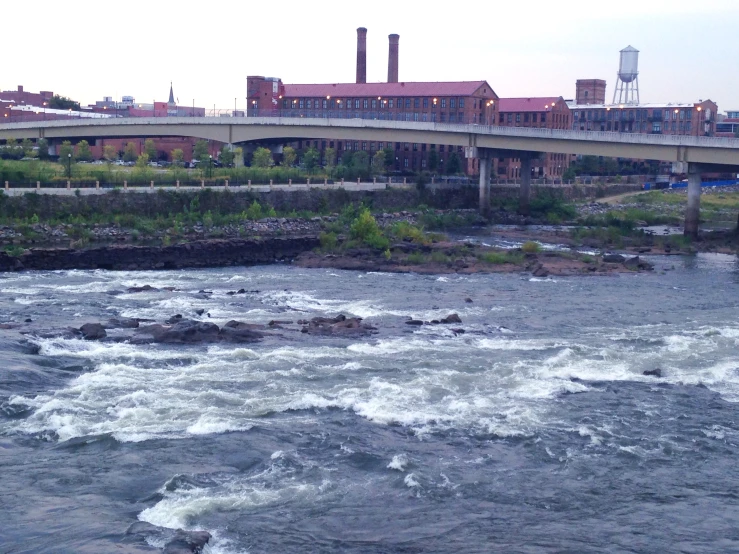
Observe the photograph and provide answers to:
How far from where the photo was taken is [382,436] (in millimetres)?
26375

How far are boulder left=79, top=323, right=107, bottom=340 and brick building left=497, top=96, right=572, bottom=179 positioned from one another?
9011 centimetres

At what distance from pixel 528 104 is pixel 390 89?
18444mm

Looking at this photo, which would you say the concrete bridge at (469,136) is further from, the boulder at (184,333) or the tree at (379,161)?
the boulder at (184,333)

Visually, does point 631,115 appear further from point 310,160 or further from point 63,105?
point 63,105

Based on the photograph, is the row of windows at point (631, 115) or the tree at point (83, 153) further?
the row of windows at point (631, 115)

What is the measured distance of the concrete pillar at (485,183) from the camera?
89.5m

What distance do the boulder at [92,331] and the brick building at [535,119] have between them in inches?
3548

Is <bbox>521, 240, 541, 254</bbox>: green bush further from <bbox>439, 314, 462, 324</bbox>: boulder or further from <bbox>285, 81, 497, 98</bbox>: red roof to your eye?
<bbox>285, 81, 497, 98</bbox>: red roof

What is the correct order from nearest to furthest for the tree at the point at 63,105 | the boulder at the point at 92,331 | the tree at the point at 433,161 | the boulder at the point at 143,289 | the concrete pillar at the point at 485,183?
the boulder at the point at 92,331
the boulder at the point at 143,289
the concrete pillar at the point at 485,183
the tree at the point at 433,161
the tree at the point at 63,105

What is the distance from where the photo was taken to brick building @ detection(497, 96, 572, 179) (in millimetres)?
123750

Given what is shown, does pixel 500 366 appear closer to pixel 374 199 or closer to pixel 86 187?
pixel 86 187

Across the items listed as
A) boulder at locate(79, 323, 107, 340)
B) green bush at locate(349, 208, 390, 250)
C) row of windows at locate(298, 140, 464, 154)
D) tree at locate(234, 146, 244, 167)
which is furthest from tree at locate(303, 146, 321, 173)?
boulder at locate(79, 323, 107, 340)

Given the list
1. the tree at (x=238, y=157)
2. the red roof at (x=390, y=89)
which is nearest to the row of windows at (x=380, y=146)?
the red roof at (x=390, y=89)

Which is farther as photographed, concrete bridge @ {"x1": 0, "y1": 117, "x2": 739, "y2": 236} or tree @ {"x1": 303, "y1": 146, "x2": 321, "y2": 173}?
tree @ {"x1": 303, "y1": 146, "x2": 321, "y2": 173}
